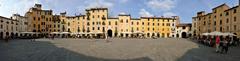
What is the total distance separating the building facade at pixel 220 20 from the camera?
56.1m

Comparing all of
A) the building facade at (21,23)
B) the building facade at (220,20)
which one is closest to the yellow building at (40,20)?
the building facade at (21,23)

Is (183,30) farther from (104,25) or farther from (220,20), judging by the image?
(220,20)

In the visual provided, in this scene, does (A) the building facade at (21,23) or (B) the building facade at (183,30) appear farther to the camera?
(B) the building facade at (183,30)

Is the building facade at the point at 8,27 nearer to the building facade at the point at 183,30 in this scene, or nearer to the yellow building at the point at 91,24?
the yellow building at the point at 91,24

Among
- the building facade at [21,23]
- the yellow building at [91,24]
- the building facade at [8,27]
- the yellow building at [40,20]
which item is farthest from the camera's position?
the yellow building at [91,24]

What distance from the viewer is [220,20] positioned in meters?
65.8

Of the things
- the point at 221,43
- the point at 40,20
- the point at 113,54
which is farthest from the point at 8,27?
the point at 113,54

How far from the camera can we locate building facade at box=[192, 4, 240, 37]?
56138 millimetres

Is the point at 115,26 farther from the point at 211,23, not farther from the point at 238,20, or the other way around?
the point at 238,20

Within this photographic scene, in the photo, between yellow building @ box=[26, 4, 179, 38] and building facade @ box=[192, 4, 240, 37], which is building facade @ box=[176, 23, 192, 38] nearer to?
yellow building @ box=[26, 4, 179, 38]

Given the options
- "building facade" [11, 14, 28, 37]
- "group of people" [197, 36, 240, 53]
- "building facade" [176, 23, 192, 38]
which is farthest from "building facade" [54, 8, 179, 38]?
"group of people" [197, 36, 240, 53]

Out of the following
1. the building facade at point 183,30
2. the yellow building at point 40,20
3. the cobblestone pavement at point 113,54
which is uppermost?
the yellow building at point 40,20

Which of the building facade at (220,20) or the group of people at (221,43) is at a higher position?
the building facade at (220,20)

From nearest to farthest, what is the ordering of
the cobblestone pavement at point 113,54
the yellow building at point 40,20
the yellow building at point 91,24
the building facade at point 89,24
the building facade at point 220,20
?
the cobblestone pavement at point 113,54, the building facade at point 220,20, the yellow building at point 40,20, the building facade at point 89,24, the yellow building at point 91,24
